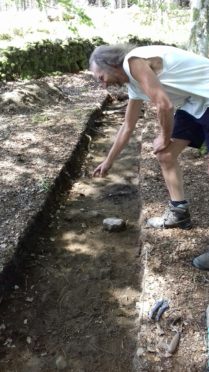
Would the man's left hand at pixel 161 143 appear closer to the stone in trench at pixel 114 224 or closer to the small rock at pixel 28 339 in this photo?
the stone in trench at pixel 114 224

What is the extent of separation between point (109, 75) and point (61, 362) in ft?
6.24

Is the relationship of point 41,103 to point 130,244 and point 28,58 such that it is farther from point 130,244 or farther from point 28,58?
point 130,244

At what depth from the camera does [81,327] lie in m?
3.20

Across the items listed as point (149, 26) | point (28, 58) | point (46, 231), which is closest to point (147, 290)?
point (46, 231)

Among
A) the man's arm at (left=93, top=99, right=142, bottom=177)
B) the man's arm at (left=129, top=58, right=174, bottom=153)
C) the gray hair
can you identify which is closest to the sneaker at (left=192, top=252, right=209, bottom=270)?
the man's arm at (left=93, top=99, right=142, bottom=177)

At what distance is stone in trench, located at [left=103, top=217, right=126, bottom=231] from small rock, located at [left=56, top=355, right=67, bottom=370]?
1.65 metres

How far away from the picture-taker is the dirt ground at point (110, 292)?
263cm

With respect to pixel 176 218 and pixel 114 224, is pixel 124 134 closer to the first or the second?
pixel 176 218

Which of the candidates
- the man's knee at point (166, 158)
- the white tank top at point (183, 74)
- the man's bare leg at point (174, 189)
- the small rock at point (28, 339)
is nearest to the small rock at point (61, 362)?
the small rock at point (28, 339)

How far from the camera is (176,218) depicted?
3447 mm

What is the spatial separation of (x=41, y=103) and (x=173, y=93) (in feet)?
19.9

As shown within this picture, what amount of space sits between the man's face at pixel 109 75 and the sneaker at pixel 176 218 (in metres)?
1.16

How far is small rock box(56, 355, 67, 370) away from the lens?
2.89 metres

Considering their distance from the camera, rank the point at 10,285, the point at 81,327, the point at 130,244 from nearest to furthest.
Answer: the point at 81,327 → the point at 10,285 → the point at 130,244
